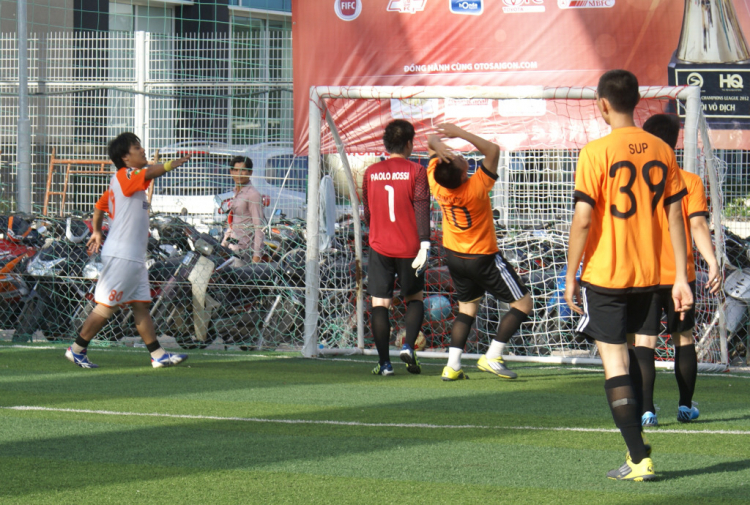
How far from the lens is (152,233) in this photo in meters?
10.3

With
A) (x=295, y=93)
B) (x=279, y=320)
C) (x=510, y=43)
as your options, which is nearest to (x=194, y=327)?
(x=279, y=320)

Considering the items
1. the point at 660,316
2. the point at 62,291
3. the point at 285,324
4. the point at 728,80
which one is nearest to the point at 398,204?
the point at 285,324

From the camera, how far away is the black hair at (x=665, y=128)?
5480mm

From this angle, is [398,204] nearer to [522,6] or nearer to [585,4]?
[522,6]

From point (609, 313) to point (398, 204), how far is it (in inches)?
146

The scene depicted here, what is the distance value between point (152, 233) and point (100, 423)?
17.1 feet

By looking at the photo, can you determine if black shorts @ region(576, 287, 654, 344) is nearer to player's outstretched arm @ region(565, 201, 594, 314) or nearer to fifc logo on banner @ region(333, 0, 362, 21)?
player's outstretched arm @ region(565, 201, 594, 314)

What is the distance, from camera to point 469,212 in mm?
7129

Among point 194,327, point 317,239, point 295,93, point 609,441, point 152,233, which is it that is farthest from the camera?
point 295,93

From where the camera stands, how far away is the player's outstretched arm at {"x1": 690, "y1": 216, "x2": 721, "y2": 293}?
485 centimetres

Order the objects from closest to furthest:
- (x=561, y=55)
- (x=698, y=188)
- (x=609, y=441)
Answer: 1. (x=609, y=441)
2. (x=698, y=188)
3. (x=561, y=55)

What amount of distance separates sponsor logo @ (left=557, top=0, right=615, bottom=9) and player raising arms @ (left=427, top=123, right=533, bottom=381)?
6491 millimetres

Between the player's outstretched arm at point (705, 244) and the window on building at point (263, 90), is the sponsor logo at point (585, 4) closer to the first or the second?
the window on building at point (263, 90)

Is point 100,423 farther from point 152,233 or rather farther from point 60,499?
point 152,233
